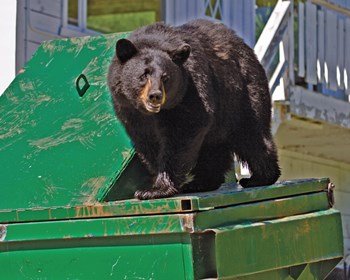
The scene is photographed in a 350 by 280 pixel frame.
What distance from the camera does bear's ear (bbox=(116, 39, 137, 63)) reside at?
498 cm

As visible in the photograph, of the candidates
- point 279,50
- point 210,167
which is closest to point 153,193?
point 210,167

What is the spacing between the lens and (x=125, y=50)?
5.02 m

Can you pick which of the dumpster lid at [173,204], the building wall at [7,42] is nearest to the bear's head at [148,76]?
the dumpster lid at [173,204]

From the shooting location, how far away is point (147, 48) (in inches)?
200

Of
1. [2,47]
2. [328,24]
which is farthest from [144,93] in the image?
[328,24]

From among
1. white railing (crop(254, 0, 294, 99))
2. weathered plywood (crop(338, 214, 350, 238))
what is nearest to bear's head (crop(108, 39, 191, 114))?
white railing (crop(254, 0, 294, 99))

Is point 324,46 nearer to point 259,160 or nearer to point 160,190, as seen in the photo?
point 259,160

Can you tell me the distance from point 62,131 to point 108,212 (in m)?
0.94

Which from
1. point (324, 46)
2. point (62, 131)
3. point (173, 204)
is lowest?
point (173, 204)

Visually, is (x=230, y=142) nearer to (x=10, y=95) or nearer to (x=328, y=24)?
(x=10, y=95)

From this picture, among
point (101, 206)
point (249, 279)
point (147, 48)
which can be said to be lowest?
point (249, 279)

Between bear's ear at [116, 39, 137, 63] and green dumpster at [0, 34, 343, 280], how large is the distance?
36 cm

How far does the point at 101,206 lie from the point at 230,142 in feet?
4.41

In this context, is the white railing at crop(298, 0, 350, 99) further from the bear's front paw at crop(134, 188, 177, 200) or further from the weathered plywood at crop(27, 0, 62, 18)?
the bear's front paw at crop(134, 188, 177, 200)
